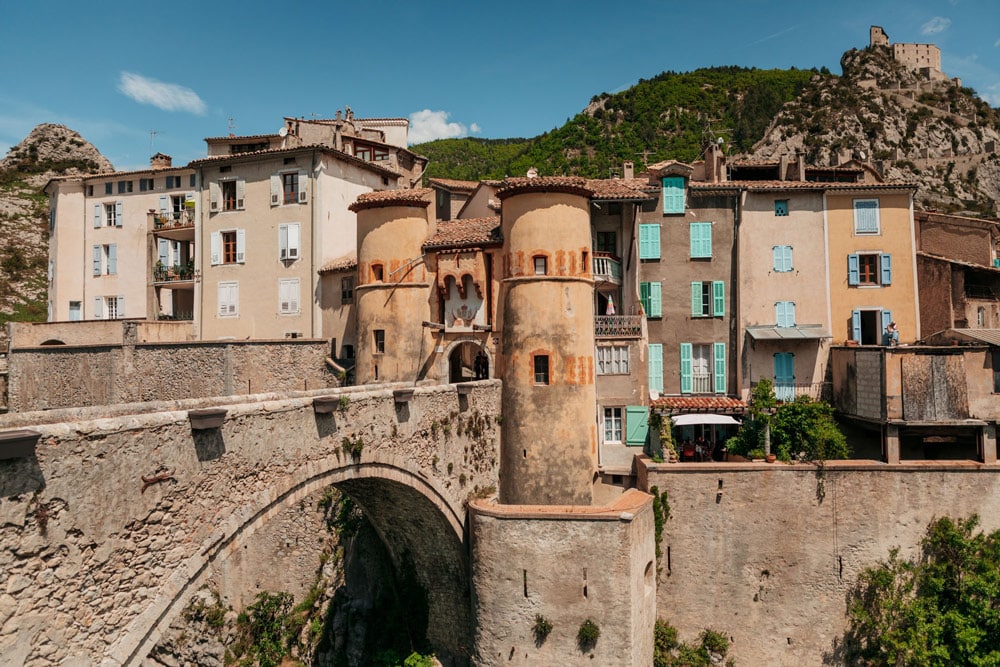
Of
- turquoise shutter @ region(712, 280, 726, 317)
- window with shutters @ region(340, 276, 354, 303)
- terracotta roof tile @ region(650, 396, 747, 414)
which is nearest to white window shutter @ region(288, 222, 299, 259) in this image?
window with shutters @ region(340, 276, 354, 303)

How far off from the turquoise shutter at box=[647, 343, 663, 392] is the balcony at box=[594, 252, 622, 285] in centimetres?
307

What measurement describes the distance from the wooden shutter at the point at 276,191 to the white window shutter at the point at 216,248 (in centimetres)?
372

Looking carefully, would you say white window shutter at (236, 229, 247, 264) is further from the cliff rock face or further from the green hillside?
the cliff rock face

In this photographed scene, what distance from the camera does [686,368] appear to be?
85.5 ft

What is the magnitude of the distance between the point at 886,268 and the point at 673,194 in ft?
30.8

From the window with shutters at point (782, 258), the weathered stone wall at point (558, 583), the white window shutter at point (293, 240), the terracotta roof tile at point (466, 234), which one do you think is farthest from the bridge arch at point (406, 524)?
the window with shutters at point (782, 258)

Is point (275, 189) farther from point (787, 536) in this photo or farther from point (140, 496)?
point (787, 536)

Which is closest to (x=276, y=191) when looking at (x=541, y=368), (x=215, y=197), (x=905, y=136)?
(x=215, y=197)

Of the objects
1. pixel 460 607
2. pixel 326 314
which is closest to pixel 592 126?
pixel 326 314

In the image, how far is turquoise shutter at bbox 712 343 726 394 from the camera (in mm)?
25875

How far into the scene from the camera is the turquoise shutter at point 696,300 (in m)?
26.1

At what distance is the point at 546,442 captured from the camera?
2188cm

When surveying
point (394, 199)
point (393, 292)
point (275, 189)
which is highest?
point (275, 189)

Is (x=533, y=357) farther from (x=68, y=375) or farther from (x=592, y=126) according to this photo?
(x=592, y=126)
